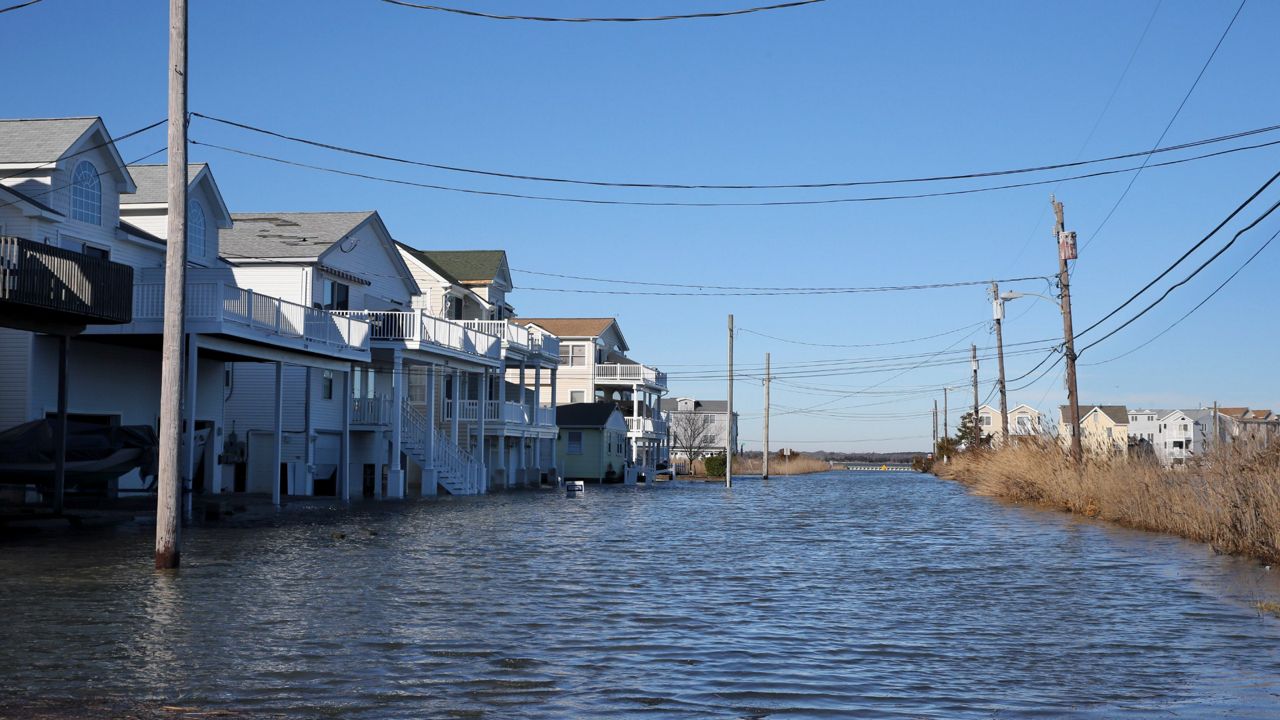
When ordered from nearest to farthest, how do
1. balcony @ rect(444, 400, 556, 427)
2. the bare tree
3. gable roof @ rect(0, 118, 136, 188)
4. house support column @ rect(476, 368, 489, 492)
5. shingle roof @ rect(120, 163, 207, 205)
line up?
1. gable roof @ rect(0, 118, 136, 188)
2. shingle roof @ rect(120, 163, 207, 205)
3. house support column @ rect(476, 368, 489, 492)
4. balcony @ rect(444, 400, 556, 427)
5. the bare tree

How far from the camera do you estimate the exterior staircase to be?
4365 centimetres

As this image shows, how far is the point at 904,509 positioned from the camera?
1583 inches

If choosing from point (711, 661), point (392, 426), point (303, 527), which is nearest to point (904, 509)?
point (392, 426)

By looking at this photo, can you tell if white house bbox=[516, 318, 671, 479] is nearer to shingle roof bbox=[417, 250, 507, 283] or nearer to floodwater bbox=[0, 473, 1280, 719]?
shingle roof bbox=[417, 250, 507, 283]

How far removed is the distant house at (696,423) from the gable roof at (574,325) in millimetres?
25200

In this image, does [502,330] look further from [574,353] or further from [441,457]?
[574,353]

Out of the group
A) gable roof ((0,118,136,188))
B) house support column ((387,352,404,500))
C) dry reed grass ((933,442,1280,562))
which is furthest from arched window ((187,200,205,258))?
dry reed grass ((933,442,1280,562))

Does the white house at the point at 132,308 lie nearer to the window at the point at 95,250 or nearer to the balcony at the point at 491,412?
the window at the point at 95,250

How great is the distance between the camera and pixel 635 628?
498 inches

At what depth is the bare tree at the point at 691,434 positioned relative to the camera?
11844 centimetres

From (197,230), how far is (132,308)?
9.84 m

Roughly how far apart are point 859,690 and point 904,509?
103ft

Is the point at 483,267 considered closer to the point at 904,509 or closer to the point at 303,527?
the point at 904,509

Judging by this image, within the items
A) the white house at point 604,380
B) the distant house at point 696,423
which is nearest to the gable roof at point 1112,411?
the distant house at point 696,423
